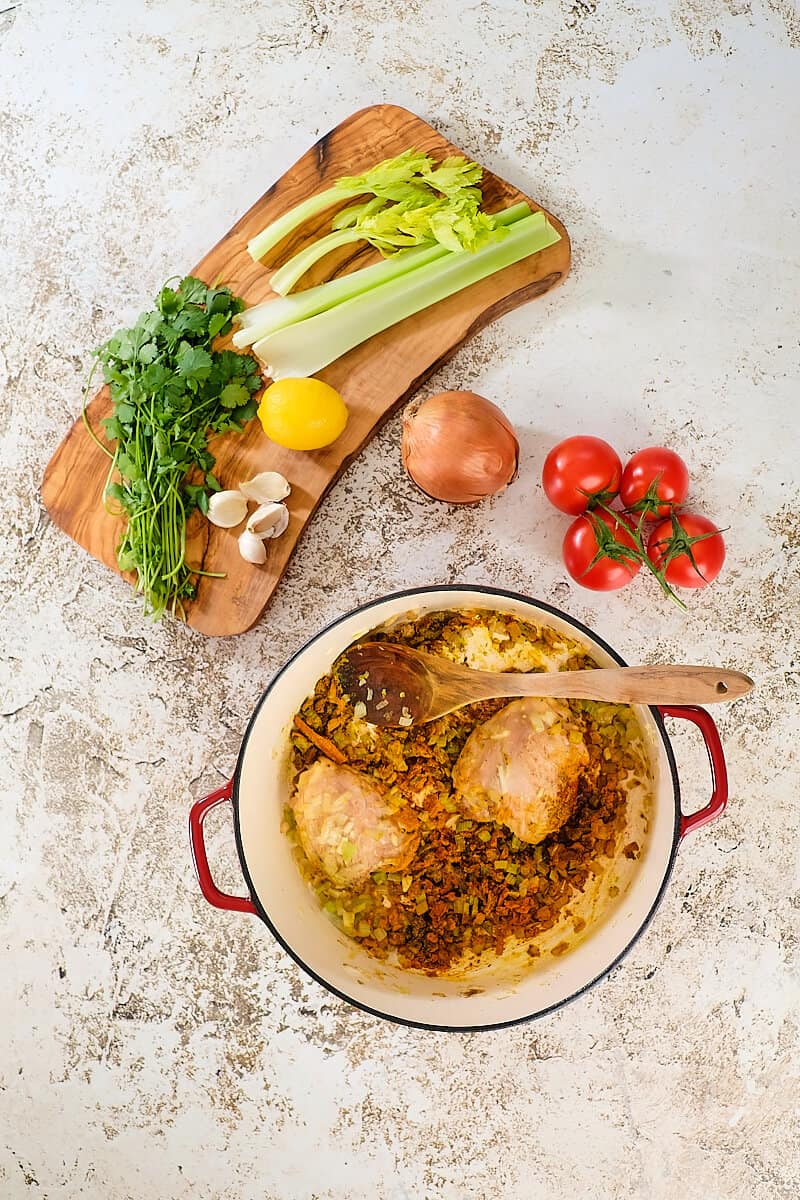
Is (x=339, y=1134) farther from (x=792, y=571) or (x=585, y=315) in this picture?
(x=585, y=315)

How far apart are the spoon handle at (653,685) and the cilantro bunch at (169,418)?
0.77m

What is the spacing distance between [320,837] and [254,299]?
109cm

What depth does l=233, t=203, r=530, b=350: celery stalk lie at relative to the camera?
194 centimetres

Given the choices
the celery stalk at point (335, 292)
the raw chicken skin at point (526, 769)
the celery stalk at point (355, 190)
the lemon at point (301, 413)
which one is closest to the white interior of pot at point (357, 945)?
the raw chicken skin at point (526, 769)

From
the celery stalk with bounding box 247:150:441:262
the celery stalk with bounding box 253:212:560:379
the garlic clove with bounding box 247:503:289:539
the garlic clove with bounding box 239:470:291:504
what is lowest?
the garlic clove with bounding box 247:503:289:539

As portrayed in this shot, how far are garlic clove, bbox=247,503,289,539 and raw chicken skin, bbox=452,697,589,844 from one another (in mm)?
572

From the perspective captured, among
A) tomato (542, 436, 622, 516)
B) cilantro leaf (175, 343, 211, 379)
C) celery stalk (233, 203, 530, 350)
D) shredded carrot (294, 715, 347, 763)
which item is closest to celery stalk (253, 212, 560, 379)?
celery stalk (233, 203, 530, 350)

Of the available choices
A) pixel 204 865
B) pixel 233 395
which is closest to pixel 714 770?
pixel 204 865

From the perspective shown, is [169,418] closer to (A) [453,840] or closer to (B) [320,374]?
(B) [320,374]

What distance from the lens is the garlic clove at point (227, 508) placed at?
1883 millimetres

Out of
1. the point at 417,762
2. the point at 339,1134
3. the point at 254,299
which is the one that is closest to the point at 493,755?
the point at 417,762

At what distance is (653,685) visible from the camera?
1.56m

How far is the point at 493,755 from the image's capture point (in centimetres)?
176

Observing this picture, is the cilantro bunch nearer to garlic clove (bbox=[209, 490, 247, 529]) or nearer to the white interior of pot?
garlic clove (bbox=[209, 490, 247, 529])
